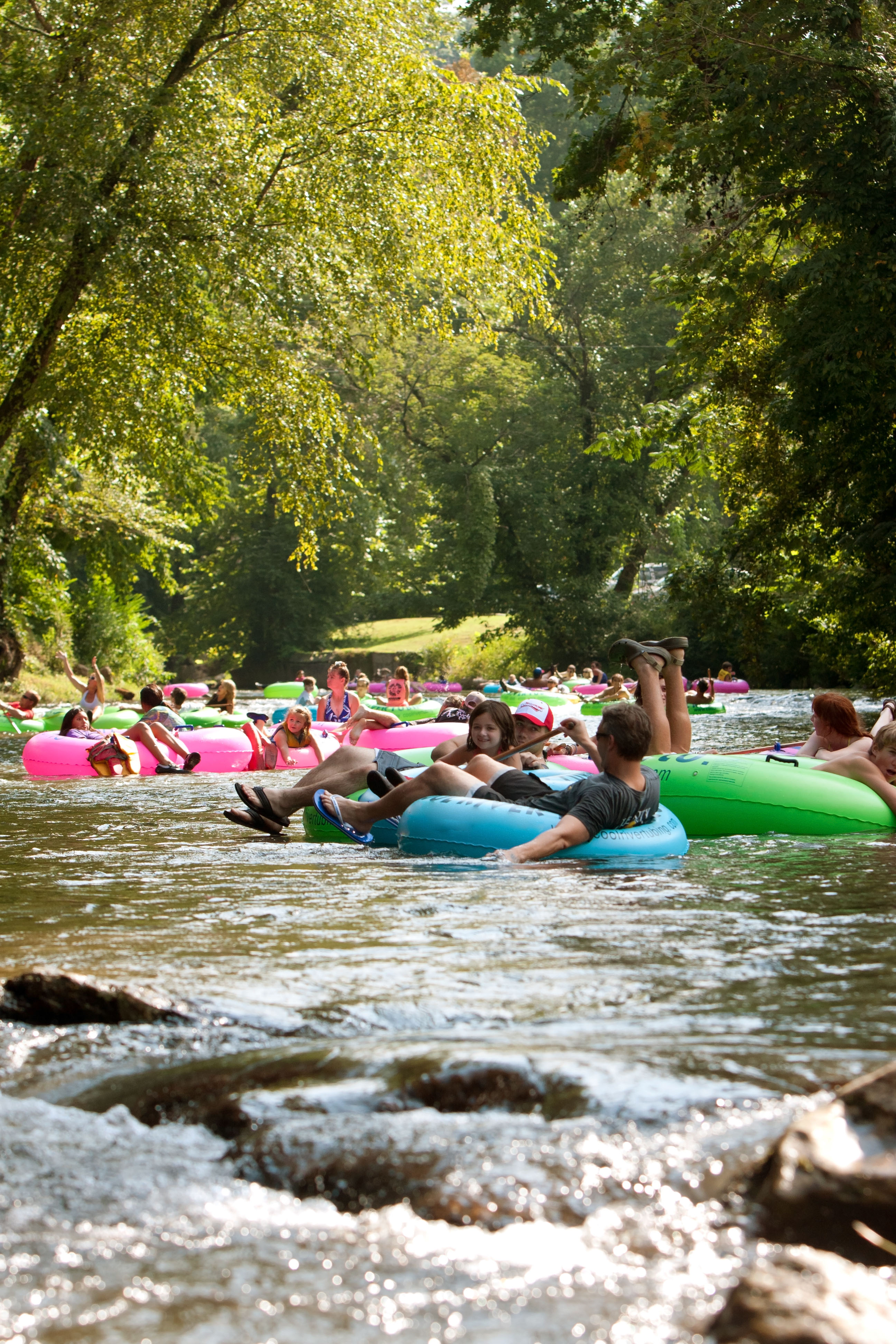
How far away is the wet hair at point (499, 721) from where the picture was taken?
25.6 ft

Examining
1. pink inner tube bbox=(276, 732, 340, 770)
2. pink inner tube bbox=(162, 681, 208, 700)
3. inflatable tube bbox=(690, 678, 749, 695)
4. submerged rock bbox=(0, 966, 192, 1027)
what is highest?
inflatable tube bbox=(690, 678, 749, 695)

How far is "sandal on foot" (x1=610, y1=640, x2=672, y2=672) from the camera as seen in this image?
8914mm

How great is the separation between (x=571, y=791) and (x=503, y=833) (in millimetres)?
538

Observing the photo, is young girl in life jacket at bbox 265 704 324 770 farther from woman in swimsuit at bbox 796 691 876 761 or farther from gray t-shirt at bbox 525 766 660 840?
gray t-shirt at bbox 525 766 660 840

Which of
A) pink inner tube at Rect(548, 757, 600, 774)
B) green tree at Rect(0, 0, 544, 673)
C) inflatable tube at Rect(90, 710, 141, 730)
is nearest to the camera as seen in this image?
pink inner tube at Rect(548, 757, 600, 774)

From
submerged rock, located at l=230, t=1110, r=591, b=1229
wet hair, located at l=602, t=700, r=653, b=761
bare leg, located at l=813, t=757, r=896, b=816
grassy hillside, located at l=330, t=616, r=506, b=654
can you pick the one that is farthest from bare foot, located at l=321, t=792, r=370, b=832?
grassy hillside, located at l=330, t=616, r=506, b=654

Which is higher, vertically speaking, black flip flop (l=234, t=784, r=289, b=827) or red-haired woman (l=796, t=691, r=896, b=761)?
red-haired woman (l=796, t=691, r=896, b=761)

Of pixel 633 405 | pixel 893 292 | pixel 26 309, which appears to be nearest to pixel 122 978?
pixel 893 292

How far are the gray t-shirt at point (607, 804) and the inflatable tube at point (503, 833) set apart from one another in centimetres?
5

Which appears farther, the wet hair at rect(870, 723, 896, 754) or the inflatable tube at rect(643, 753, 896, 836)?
the wet hair at rect(870, 723, 896, 754)

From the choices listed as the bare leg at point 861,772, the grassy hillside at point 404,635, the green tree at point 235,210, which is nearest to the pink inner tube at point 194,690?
the grassy hillside at point 404,635

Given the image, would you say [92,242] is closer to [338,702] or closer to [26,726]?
[338,702]

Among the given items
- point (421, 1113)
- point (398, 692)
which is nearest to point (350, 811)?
point (421, 1113)

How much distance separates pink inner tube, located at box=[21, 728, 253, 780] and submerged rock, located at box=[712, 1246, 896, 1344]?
11.1 meters
